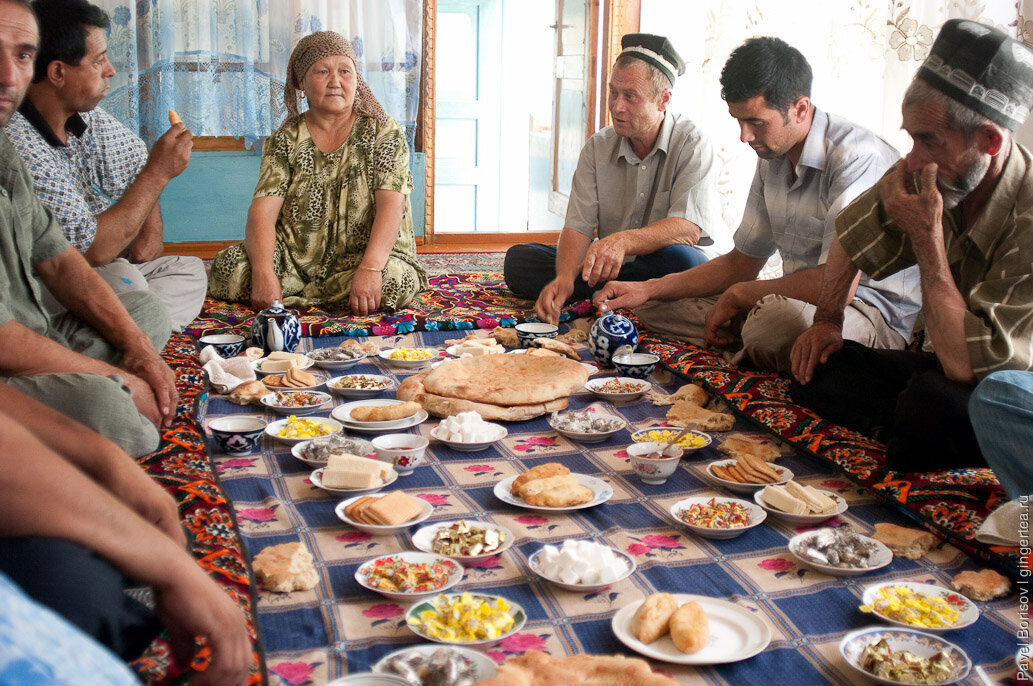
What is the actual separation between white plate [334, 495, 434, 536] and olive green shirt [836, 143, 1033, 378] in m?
1.29

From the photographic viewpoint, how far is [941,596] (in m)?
1.67

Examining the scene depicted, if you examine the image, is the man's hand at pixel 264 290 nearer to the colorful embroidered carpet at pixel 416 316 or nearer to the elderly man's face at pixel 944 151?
the colorful embroidered carpet at pixel 416 316

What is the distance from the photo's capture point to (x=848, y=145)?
9.83ft

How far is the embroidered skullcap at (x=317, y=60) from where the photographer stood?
401cm

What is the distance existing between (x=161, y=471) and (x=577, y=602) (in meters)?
1.03

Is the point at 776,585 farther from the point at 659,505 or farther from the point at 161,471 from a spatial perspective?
the point at 161,471

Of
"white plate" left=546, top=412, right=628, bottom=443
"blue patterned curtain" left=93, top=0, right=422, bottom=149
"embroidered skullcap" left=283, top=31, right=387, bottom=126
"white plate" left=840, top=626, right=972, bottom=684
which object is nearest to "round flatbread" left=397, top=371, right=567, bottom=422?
"white plate" left=546, top=412, right=628, bottom=443

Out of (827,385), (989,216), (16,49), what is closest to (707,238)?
(827,385)

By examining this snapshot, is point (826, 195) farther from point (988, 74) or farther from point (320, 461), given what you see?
point (320, 461)

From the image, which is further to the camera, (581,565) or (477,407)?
(477,407)

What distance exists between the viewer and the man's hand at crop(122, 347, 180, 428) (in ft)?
7.64

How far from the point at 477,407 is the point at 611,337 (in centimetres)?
72

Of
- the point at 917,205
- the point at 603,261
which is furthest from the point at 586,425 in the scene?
the point at 603,261

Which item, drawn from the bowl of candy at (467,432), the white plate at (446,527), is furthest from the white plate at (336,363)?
the white plate at (446,527)
